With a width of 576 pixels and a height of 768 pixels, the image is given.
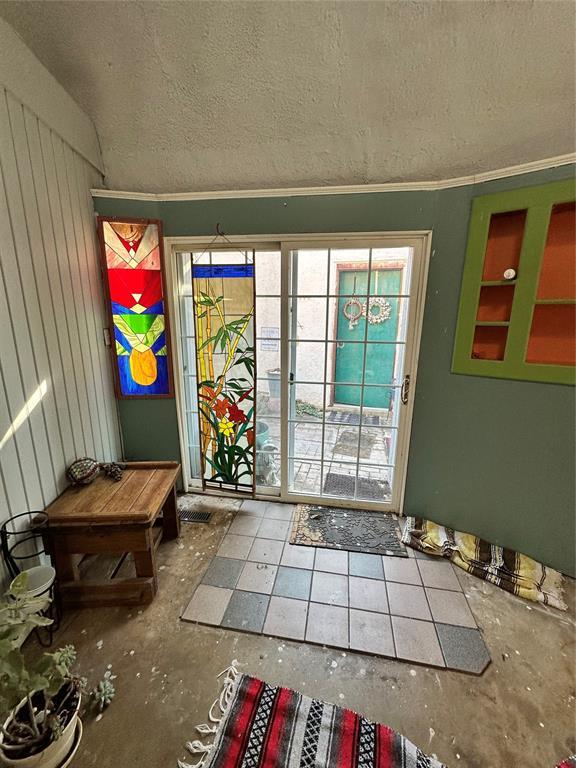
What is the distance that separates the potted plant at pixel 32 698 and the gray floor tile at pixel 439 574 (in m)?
1.66

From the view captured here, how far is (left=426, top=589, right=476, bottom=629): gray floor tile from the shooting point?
1.56 metres

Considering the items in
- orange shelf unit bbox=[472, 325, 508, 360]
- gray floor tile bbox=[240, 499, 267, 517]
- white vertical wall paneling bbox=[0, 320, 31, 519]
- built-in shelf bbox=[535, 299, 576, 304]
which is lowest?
gray floor tile bbox=[240, 499, 267, 517]

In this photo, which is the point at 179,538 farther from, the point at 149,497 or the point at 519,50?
the point at 519,50

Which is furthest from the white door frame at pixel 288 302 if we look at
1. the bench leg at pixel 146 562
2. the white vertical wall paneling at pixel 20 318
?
the bench leg at pixel 146 562

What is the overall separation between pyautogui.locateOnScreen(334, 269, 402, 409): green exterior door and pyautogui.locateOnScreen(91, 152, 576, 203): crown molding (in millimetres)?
459

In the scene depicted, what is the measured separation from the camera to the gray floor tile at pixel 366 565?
72.2 inches

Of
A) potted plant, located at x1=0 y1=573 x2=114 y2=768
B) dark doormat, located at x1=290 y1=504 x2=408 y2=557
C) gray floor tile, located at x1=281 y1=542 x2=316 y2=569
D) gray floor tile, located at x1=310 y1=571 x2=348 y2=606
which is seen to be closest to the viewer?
potted plant, located at x1=0 y1=573 x2=114 y2=768

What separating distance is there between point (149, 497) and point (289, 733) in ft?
3.72

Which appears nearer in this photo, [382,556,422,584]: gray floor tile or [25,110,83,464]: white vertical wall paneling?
[25,110,83,464]: white vertical wall paneling

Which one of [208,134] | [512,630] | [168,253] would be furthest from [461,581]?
[208,134]

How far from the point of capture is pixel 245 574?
5.99 feet

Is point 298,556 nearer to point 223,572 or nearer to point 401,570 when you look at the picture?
point 223,572

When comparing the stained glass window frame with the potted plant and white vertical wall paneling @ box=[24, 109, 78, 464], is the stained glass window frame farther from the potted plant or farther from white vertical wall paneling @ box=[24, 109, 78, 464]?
the potted plant

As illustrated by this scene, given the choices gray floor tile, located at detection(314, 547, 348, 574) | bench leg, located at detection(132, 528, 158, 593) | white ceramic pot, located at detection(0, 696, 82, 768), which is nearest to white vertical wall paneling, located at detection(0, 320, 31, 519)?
bench leg, located at detection(132, 528, 158, 593)
